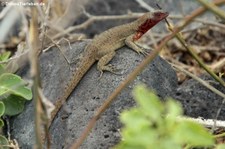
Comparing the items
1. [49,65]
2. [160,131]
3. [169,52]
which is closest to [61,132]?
[49,65]

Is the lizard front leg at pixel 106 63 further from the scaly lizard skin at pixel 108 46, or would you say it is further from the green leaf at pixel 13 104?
the green leaf at pixel 13 104

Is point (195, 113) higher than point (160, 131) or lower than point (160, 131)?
lower

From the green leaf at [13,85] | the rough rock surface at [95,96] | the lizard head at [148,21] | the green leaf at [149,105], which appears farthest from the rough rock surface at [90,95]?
the green leaf at [149,105]

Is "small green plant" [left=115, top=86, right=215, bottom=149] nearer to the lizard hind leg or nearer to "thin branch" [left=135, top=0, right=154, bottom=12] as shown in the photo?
the lizard hind leg

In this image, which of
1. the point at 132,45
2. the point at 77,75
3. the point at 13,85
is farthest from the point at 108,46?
the point at 13,85

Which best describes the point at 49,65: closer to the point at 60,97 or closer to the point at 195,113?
the point at 60,97
